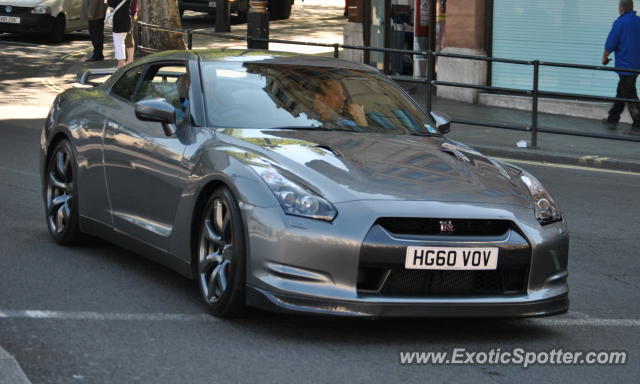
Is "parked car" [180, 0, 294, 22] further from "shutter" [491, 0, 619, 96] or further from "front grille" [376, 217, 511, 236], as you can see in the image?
"front grille" [376, 217, 511, 236]

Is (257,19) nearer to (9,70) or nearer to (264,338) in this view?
(9,70)

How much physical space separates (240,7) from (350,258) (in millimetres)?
29242

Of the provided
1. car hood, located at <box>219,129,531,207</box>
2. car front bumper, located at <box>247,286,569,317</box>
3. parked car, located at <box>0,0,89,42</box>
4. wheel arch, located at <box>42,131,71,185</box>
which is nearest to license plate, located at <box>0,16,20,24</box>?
parked car, located at <box>0,0,89,42</box>

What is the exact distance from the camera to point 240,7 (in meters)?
34.8

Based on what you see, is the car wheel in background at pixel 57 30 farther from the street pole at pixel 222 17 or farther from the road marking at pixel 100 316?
the road marking at pixel 100 316

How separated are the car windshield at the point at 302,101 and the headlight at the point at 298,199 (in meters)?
1.01

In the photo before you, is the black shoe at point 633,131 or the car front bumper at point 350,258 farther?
the black shoe at point 633,131

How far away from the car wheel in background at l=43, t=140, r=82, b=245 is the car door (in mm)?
554

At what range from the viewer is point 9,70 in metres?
23.9

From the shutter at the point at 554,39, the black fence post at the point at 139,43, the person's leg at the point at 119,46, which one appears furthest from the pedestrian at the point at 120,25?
the shutter at the point at 554,39

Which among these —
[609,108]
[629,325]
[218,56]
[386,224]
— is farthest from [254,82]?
[609,108]

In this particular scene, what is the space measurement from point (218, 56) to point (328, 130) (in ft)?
3.51

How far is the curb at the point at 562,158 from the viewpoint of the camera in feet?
48.1

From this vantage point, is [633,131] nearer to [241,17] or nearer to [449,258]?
[449,258]
